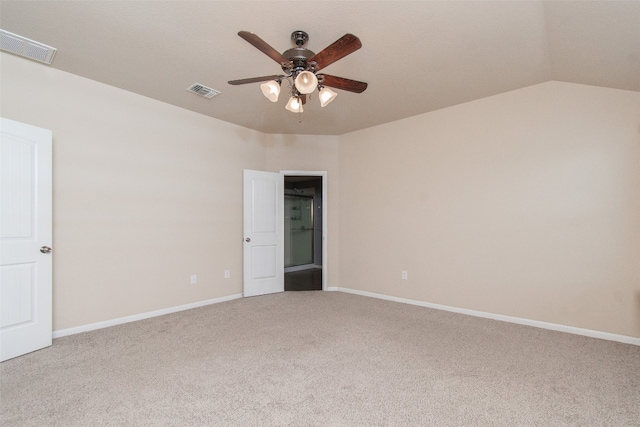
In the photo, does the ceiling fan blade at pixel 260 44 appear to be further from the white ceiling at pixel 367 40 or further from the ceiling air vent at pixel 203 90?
the ceiling air vent at pixel 203 90

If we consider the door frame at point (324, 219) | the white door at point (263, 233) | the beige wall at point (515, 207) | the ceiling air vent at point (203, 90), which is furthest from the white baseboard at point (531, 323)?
the ceiling air vent at point (203, 90)

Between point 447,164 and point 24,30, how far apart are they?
4406mm

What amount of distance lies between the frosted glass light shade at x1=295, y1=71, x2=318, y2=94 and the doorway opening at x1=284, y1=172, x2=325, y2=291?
5.36 m

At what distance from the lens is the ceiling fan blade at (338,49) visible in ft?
6.30

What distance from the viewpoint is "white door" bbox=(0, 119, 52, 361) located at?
2535 mm

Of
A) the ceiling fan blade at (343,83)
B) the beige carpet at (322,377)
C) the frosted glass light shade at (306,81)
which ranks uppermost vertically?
the ceiling fan blade at (343,83)

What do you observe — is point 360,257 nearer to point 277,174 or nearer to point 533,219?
point 277,174

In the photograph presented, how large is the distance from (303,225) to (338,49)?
635 cm

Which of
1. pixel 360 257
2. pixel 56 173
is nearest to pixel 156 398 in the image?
pixel 56 173

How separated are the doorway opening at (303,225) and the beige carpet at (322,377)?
14.0 feet

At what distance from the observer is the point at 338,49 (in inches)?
79.9

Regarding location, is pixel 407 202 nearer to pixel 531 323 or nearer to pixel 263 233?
pixel 531 323

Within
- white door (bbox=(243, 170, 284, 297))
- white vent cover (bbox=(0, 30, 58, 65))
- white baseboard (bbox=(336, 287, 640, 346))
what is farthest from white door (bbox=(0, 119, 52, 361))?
white baseboard (bbox=(336, 287, 640, 346))

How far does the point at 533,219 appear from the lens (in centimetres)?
342
